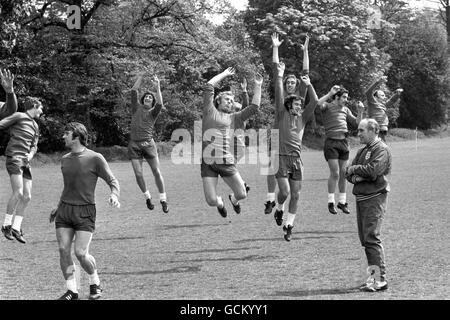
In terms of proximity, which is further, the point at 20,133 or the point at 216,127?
the point at 20,133

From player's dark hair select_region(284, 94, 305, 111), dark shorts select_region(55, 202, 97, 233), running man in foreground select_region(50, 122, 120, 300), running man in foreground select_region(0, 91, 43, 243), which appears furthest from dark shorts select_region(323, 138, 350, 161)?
dark shorts select_region(55, 202, 97, 233)

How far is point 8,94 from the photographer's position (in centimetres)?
1205

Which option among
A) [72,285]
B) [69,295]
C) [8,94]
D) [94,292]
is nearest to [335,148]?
[8,94]

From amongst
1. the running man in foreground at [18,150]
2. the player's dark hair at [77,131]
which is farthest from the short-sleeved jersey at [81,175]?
the running man in foreground at [18,150]

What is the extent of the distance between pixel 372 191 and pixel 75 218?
375cm

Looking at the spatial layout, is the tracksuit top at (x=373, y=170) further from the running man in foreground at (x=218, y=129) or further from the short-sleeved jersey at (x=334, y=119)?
the short-sleeved jersey at (x=334, y=119)

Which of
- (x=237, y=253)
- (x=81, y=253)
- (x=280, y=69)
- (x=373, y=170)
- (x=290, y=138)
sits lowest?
(x=237, y=253)

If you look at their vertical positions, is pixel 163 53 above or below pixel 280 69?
above

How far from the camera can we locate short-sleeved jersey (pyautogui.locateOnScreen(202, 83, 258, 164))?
39.2ft

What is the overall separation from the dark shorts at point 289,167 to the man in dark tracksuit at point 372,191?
3.27 m

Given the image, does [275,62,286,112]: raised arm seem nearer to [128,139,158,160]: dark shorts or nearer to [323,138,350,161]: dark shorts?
[323,138,350,161]: dark shorts

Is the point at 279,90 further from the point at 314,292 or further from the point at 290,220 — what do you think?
the point at 314,292

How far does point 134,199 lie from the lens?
2158 centimetres
